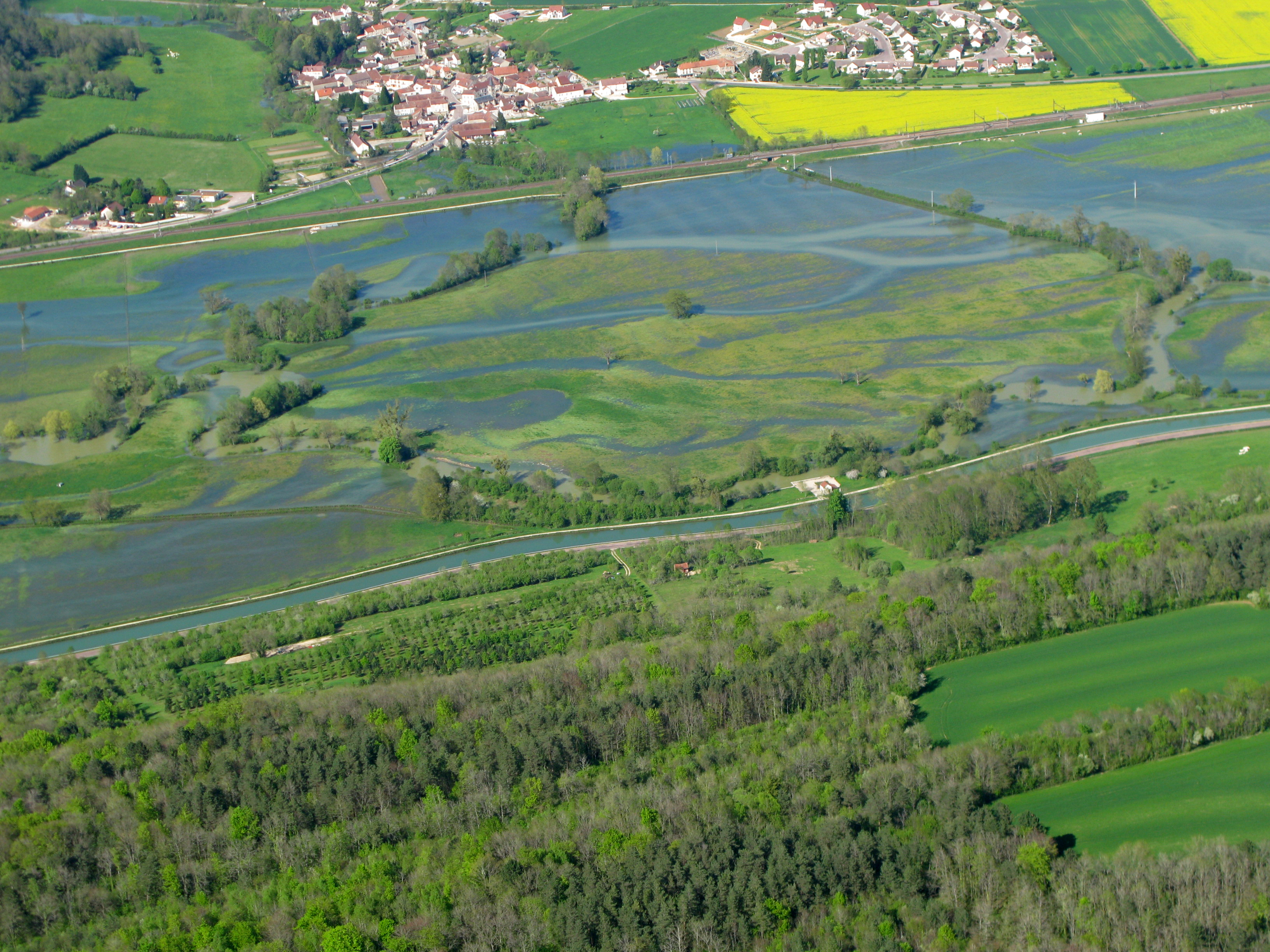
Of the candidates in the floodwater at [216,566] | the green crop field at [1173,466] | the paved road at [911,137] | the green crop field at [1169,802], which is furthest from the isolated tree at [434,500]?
the paved road at [911,137]

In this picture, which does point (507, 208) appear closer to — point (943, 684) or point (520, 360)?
point (520, 360)

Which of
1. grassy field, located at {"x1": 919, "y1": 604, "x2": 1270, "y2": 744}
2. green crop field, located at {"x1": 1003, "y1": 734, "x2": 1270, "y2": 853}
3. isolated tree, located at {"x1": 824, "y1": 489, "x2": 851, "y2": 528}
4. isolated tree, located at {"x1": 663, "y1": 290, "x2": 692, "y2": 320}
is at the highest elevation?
isolated tree, located at {"x1": 663, "y1": 290, "x2": 692, "y2": 320}

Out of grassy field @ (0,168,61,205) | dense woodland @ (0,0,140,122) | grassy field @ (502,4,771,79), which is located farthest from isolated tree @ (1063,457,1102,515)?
dense woodland @ (0,0,140,122)

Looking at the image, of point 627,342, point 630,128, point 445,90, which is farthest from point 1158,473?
point 445,90

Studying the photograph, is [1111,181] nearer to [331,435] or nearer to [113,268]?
[331,435]

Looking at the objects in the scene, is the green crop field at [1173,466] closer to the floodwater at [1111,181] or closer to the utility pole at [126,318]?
the floodwater at [1111,181]

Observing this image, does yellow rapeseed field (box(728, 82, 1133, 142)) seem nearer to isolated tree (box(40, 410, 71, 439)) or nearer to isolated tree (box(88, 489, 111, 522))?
isolated tree (box(40, 410, 71, 439))

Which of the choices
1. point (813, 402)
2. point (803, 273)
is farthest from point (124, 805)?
point (803, 273)
